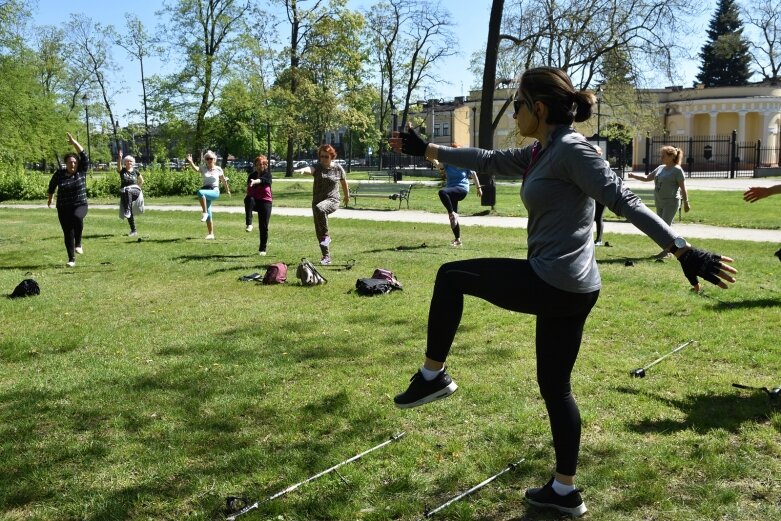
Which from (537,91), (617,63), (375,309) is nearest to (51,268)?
(375,309)

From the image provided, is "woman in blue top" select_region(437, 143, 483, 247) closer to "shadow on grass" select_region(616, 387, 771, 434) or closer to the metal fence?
"shadow on grass" select_region(616, 387, 771, 434)

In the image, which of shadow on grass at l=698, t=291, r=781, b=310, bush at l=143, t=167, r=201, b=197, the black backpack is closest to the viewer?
shadow on grass at l=698, t=291, r=781, b=310

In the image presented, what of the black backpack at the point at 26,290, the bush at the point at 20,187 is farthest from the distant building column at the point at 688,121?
the black backpack at the point at 26,290

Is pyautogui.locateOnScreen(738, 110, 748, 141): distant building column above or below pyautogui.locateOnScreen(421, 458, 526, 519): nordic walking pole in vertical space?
above

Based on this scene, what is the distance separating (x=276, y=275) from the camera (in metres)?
10.6

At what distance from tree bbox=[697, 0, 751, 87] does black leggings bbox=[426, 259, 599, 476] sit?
82620mm

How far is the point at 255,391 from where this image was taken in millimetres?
5539

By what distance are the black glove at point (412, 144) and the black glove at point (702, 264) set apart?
164 centimetres

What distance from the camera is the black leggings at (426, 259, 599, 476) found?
3205mm

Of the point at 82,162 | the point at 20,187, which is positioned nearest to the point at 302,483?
the point at 82,162

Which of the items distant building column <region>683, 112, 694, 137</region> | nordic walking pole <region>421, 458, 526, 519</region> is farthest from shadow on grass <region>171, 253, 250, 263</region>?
distant building column <region>683, 112, 694, 137</region>

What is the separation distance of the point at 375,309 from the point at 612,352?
9.88 feet

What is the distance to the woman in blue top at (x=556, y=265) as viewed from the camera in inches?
120

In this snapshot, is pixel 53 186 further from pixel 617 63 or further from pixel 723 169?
pixel 723 169
